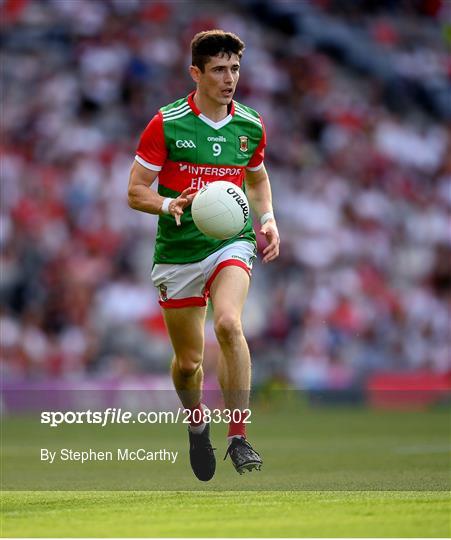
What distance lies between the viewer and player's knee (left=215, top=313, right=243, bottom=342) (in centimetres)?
855

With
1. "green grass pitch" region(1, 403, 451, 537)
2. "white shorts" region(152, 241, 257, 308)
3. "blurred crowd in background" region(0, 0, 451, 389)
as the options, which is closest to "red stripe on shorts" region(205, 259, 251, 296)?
→ "white shorts" region(152, 241, 257, 308)

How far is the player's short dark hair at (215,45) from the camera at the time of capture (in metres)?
8.98

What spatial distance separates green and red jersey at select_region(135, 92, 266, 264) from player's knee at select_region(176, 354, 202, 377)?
71 centimetres

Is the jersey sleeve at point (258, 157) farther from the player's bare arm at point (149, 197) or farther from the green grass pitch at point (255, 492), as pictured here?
the green grass pitch at point (255, 492)

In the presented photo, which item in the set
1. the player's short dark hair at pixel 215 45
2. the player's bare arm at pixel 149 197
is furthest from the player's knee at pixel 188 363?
the player's short dark hair at pixel 215 45

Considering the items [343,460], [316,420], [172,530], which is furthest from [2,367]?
[172,530]

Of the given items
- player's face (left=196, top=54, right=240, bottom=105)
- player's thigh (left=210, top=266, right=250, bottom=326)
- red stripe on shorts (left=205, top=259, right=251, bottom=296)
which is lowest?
player's thigh (left=210, top=266, right=250, bottom=326)

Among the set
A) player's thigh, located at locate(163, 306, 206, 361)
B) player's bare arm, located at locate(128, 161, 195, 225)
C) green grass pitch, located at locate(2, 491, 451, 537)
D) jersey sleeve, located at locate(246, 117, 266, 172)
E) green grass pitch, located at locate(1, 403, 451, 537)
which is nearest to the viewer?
green grass pitch, located at locate(2, 491, 451, 537)

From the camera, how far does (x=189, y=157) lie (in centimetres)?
912

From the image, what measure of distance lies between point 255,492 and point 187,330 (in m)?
1.28

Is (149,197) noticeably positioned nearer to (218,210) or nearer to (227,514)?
(218,210)

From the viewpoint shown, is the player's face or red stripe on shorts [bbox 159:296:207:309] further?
red stripe on shorts [bbox 159:296:207:309]

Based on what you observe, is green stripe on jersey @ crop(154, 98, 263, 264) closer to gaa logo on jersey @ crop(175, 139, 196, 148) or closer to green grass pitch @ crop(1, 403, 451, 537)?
gaa logo on jersey @ crop(175, 139, 196, 148)

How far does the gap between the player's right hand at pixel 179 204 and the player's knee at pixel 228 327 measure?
0.69m
